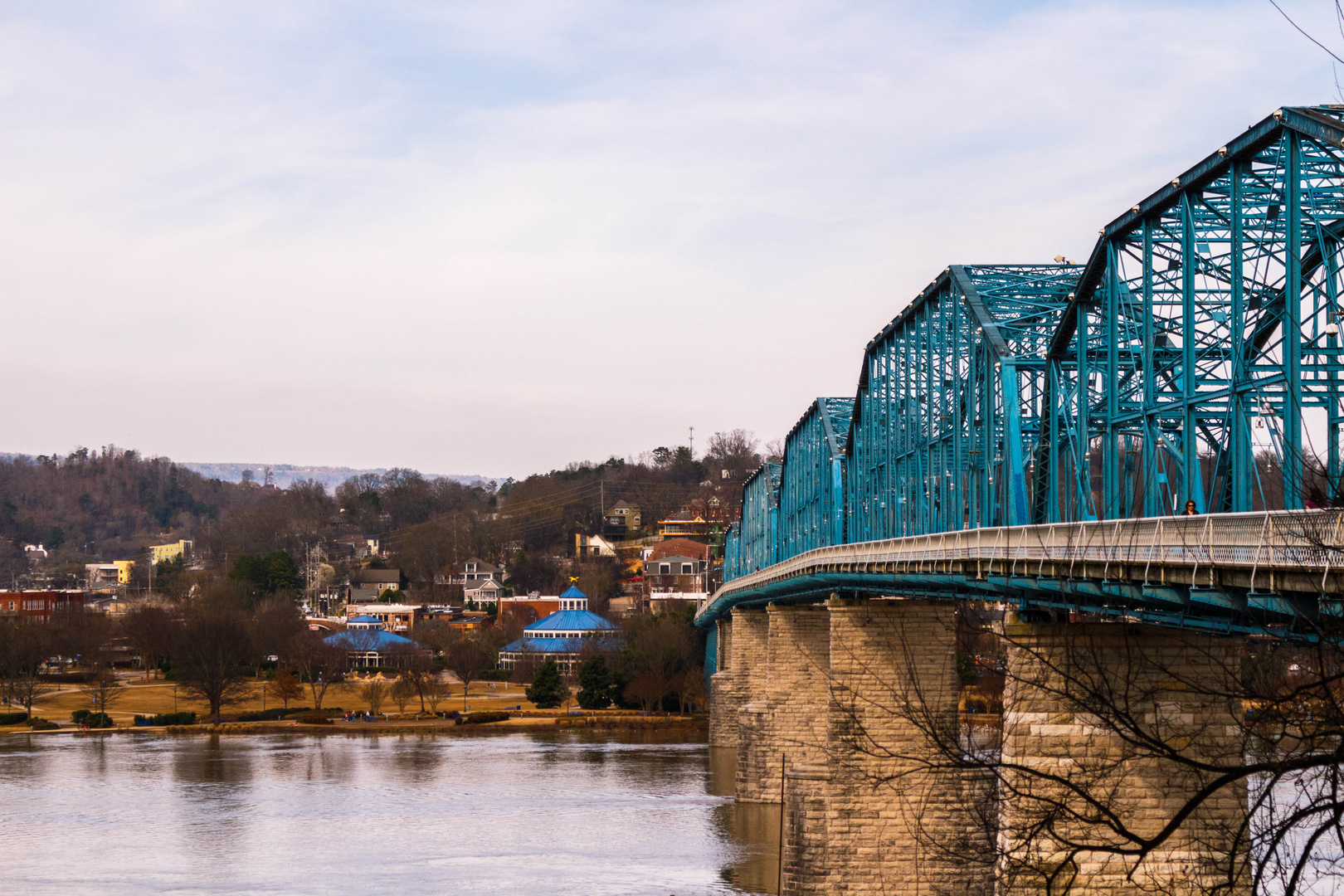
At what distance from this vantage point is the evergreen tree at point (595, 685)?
9481 cm

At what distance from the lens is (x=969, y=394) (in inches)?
1447

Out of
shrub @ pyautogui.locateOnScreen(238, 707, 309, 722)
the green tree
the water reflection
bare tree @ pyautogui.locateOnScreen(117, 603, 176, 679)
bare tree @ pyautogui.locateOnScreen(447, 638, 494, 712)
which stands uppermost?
the green tree

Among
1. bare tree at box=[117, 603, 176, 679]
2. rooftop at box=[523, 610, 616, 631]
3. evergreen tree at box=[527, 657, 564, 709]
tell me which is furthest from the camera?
rooftop at box=[523, 610, 616, 631]

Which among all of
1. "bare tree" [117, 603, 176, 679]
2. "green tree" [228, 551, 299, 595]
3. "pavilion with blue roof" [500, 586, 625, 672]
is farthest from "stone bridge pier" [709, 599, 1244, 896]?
"green tree" [228, 551, 299, 595]

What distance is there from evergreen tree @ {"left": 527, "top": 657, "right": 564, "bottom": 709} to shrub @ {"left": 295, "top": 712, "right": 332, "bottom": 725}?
12.9m

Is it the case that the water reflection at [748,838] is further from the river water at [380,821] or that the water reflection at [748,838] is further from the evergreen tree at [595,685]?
the evergreen tree at [595,685]

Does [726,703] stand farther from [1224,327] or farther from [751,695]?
[1224,327]

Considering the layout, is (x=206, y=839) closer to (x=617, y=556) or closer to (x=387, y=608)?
(x=387, y=608)

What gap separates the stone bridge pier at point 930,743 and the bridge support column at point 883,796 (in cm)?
5

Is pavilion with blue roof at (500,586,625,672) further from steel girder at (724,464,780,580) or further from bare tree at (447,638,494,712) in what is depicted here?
steel girder at (724,464,780,580)

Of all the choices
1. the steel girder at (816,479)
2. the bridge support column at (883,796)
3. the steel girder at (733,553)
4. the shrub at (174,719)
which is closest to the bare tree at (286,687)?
the shrub at (174,719)

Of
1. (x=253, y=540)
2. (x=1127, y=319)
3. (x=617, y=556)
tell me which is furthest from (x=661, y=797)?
(x=253, y=540)

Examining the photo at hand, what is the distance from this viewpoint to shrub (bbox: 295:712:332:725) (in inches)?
3524

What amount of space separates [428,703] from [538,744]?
21.6m
